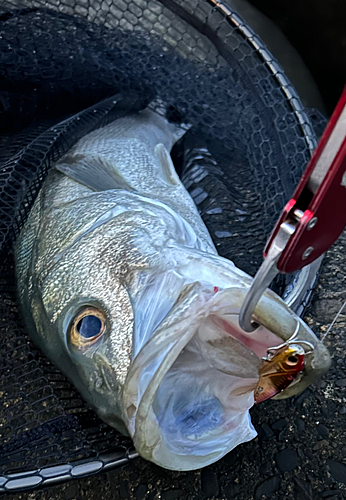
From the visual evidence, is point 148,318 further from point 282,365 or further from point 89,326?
point 282,365

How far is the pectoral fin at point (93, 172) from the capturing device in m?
1.98

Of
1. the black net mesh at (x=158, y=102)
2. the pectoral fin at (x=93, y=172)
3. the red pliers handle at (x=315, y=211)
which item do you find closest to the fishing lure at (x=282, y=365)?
the red pliers handle at (x=315, y=211)

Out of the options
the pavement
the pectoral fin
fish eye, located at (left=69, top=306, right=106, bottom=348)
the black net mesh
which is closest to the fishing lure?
fish eye, located at (left=69, top=306, right=106, bottom=348)

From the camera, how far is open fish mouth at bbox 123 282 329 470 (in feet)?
3.57

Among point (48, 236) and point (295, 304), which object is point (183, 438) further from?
point (48, 236)

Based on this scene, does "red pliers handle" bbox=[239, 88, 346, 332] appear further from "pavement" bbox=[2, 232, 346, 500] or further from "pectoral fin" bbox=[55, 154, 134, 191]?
"pectoral fin" bbox=[55, 154, 134, 191]

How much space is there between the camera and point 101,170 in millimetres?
2049

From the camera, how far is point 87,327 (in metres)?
1.41

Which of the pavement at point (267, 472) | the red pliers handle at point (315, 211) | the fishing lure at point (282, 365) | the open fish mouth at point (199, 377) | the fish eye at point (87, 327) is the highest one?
the red pliers handle at point (315, 211)

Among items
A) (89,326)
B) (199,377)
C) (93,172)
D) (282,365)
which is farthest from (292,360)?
(93,172)

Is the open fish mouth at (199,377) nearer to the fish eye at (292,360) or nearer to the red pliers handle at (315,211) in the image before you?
the fish eye at (292,360)

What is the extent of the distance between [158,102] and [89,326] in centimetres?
138

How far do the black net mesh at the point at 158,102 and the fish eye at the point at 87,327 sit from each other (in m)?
0.46

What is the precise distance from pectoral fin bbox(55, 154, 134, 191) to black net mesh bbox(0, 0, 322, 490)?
0.08m
